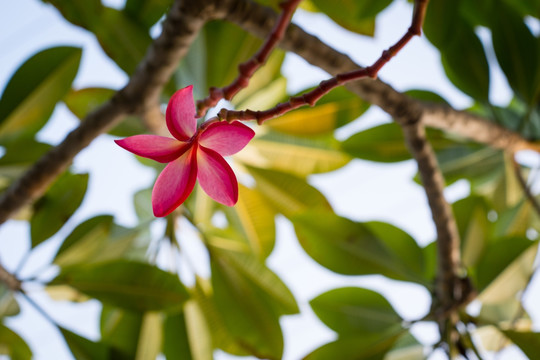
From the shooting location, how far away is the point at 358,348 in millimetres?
913

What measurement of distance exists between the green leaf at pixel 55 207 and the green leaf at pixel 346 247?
40 cm

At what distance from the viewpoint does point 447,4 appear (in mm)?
851

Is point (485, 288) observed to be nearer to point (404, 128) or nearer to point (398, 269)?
point (398, 269)

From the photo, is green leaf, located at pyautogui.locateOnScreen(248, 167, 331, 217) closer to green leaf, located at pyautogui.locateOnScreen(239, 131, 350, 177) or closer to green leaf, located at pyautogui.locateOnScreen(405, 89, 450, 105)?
green leaf, located at pyautogui.locateOnScreen(239, 131, 350, 177)

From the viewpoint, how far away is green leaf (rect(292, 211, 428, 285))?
0.94 metres

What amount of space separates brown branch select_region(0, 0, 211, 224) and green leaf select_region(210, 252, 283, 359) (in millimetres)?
437

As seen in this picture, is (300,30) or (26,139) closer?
(300,30)

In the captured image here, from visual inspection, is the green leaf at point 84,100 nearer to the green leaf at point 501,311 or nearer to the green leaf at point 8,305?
the green leaf at point 8,305

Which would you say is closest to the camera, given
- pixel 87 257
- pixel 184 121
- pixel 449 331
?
pixel 184 121

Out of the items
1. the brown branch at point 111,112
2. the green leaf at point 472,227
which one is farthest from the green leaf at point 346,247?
the brown branch at point 111,112

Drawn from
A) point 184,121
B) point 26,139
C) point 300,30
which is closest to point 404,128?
point 300,30

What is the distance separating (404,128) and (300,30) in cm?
23

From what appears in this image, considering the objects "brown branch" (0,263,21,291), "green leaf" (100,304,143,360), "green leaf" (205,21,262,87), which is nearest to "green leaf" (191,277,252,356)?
"green leaf" (100,304,143,360)

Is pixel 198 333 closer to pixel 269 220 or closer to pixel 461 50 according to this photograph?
pixel 269 220
